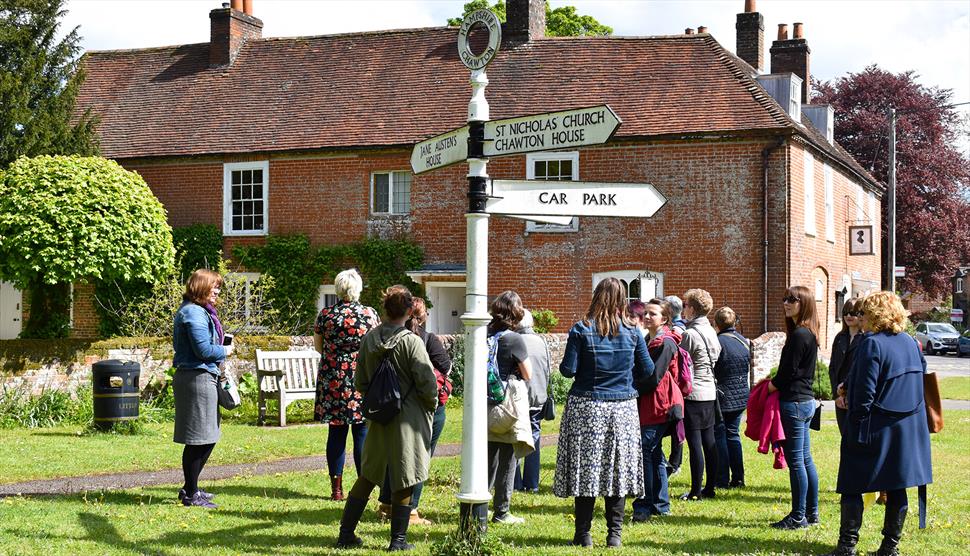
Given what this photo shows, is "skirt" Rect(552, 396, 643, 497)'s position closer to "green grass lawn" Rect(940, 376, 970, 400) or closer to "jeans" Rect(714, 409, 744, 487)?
"jeans" Rect(714, 409, 744, 487)

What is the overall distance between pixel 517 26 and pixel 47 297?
42.1 feet

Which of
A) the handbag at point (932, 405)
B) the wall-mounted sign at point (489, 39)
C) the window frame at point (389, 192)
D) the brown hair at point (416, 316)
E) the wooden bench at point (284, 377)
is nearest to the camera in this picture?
the wall-mounted sign at point (489, 39)

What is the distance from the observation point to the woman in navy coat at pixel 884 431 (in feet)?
23.1

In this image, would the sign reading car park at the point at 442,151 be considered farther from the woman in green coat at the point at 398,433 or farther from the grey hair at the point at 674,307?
the grey hair at the point at 674,307

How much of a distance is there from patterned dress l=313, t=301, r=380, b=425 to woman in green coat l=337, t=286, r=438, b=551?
1.44 meters

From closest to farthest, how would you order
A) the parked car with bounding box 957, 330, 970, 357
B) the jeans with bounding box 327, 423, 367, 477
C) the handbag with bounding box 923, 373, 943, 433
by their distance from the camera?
1. the handbag with bounding box 923, 373, 943, 433
2. the jeans with bounding box 327, 423, 367, 477
3. the parked car with bounding box 957, 330, 970, 357

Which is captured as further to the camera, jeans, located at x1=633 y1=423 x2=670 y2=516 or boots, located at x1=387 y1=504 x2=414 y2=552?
jeans, located at x1=633 y1=423 x2=670 y2=516

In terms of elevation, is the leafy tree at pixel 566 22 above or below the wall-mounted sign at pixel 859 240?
above

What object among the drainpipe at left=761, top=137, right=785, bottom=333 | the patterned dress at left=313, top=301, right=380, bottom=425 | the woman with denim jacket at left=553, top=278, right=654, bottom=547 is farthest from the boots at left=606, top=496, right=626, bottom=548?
the drainpipe at left=761, top=137, right=785, bottom=333

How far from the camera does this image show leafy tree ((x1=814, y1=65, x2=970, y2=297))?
42.0m

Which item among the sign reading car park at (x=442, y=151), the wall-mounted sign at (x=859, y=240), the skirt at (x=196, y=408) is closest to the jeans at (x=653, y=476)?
the sign reading car park at (x=442, y=151)

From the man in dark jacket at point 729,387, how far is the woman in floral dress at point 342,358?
327 centimetres

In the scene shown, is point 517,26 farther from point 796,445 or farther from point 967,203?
point 967,203

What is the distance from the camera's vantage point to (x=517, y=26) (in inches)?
1043
